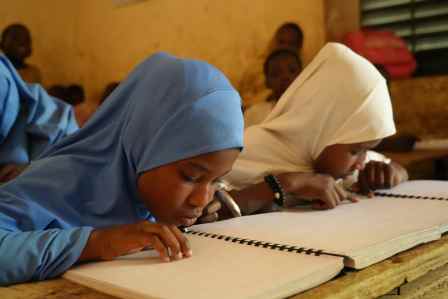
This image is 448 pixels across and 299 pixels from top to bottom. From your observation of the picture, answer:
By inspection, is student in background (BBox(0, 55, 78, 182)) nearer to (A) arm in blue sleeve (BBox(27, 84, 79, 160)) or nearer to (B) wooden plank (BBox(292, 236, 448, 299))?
(A) arm in blue sleeve (BBox(27, 84, 79, 160))

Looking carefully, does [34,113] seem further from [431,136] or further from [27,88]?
[431,136]

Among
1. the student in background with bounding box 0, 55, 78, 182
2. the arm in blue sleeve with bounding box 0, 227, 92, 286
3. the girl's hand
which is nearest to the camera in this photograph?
the arm in blue sleeve with bounding box 0, 227, 92, 286

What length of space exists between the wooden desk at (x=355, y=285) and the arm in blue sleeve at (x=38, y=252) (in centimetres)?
2

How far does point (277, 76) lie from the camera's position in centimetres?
340

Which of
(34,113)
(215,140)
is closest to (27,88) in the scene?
(34,113)

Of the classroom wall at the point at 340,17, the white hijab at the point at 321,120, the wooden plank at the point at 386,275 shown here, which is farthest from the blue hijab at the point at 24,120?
the classroom wall at the point at 340,17

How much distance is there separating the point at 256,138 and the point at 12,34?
413 cm

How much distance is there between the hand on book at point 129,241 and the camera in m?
0.83

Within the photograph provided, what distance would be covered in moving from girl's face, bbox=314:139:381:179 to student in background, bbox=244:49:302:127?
1.60 meters

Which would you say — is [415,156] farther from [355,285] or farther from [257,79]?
[355,285]

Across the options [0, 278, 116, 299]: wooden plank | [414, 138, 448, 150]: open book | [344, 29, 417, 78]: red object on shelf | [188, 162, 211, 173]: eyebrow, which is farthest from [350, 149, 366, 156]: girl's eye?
[344, 29, 417, 78]: red object on shelf

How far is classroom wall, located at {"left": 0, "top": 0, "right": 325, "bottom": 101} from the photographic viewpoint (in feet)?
11.8

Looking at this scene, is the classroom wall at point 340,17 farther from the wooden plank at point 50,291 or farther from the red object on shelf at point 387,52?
the wooden plank at point 50,291

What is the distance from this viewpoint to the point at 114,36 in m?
5.03
